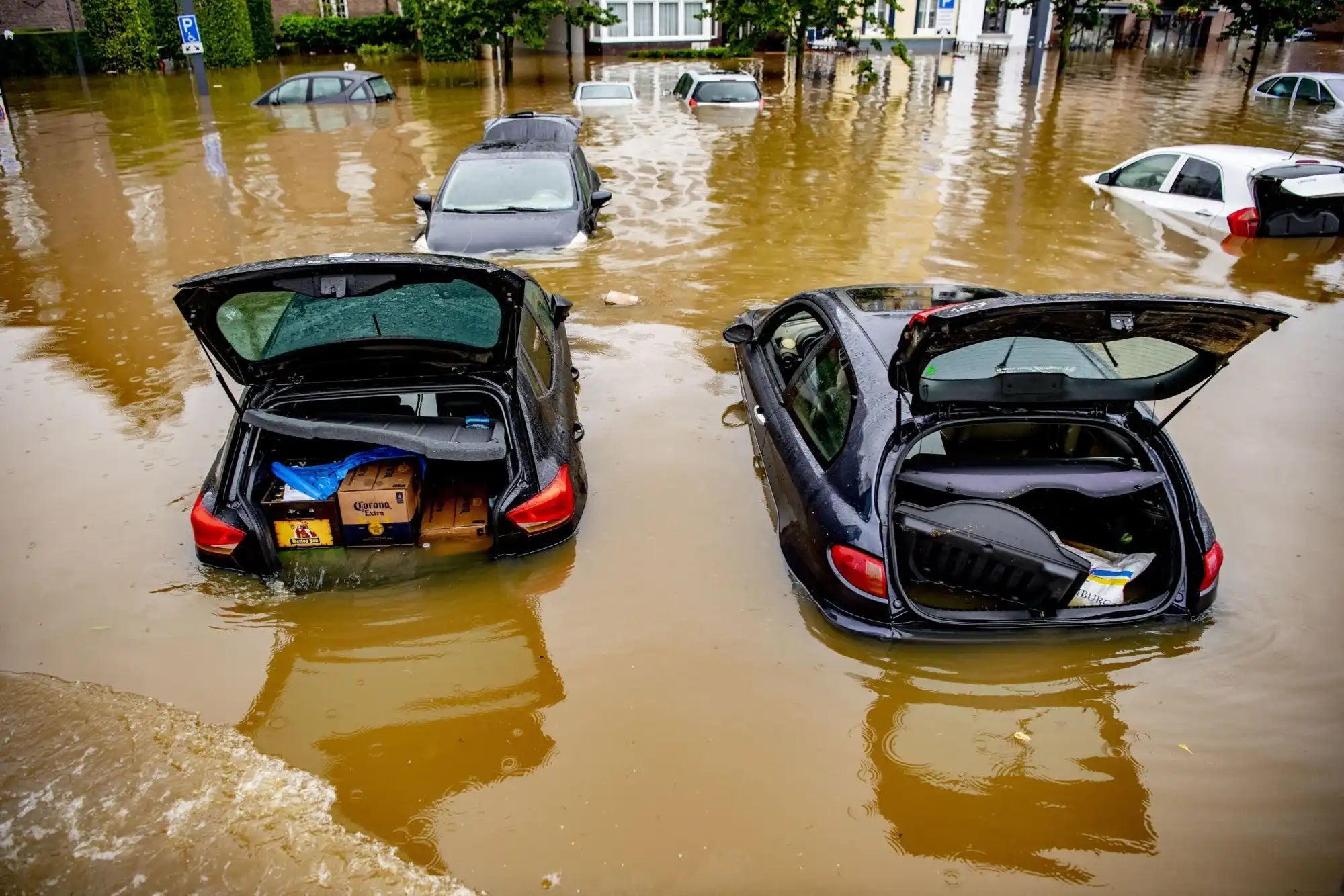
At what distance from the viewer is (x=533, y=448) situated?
15.4 ft

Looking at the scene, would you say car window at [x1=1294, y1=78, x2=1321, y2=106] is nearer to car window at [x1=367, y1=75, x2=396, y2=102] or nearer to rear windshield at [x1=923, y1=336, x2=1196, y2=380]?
car window at [x1=367, y1=75, x2=396, y2=102]

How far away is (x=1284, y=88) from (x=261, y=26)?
118ft

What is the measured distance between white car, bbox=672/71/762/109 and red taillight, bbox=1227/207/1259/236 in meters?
12.6

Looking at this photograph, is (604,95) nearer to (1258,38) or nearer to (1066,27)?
(1066,27)

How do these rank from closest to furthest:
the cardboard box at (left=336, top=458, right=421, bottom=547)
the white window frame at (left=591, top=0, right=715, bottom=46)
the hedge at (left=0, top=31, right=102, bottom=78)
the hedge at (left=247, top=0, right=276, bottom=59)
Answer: the cardboard box at (left=336, top=458, right=421, bottom=547) → the hedge at (left=0, top=31, right=102, bottom=78) → the hedge at (left=247, top=0, right=276, bottom=59) → the white window frame at (left=591, top=0, right=715, bottom=46)

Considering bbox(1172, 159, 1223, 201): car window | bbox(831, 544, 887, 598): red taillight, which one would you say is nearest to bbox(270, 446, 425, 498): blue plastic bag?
bbox(831, 544, 887, 598): red taillight

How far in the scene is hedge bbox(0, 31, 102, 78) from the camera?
29.6 meters

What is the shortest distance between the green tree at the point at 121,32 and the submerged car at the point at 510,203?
2783cm

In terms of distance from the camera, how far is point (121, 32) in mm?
30266

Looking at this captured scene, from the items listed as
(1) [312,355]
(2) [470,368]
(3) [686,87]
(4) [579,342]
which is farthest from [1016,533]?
(3) [686,87]

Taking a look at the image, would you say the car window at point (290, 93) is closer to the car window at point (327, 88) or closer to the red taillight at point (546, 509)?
the car window at point (327, 88)

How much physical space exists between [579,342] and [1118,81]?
28.9 metres

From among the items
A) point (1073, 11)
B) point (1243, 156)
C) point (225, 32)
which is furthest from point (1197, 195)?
point (225, 32)

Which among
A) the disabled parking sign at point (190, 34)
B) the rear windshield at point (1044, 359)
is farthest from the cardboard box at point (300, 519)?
the disabled parking sign at point (190, 34)
